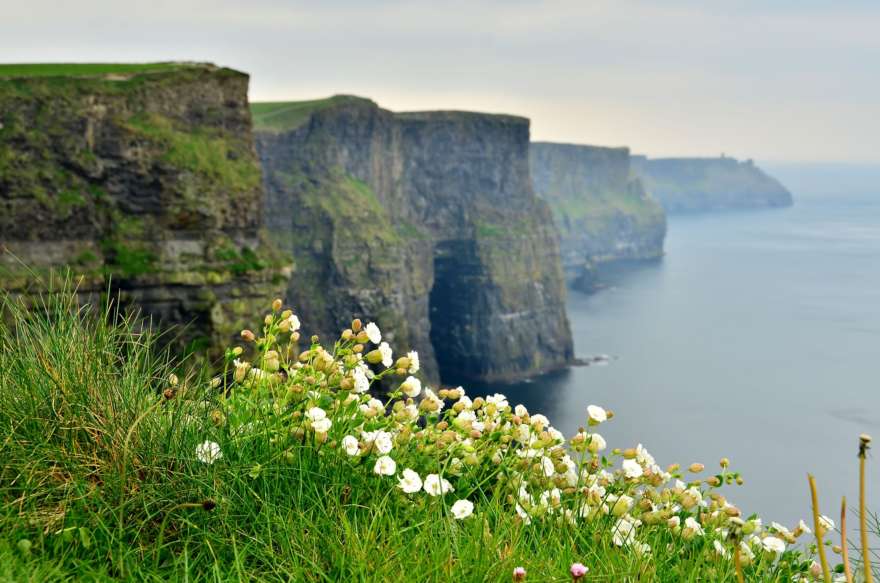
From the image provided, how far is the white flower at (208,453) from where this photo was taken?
5.88 m

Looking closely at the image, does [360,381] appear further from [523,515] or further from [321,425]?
[523,515]

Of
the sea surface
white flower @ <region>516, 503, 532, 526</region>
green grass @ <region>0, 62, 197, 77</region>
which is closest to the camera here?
white flower @ <region>516, 503, 532, 526</region>

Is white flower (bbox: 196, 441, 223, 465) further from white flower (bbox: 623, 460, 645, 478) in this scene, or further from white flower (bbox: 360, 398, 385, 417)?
white flower (bbox: 623, 460, 645, 478)

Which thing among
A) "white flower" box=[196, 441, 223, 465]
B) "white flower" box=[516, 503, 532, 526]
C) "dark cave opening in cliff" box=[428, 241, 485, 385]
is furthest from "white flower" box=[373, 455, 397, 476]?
"dark cave opening in cliff" box=[428, 241, 485, 385]

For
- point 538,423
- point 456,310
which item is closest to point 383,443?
point 538,423

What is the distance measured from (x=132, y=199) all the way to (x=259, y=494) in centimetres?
5151

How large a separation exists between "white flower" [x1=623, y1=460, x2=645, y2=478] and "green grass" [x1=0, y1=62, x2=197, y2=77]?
56255mm

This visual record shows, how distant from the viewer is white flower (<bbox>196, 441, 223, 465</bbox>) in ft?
19.3

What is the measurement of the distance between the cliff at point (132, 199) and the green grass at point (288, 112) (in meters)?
51.8

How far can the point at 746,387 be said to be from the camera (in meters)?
117

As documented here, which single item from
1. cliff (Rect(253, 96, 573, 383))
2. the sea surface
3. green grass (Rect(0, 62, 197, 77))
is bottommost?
the sea surface

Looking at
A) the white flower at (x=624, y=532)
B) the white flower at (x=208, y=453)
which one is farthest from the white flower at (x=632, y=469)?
the white flower at (x=208, y=453)

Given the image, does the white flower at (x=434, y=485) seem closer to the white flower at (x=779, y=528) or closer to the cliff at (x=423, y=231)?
the white flower at (x=779, y=528)

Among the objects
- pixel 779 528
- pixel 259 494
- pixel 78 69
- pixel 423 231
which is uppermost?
pixel 78 69
